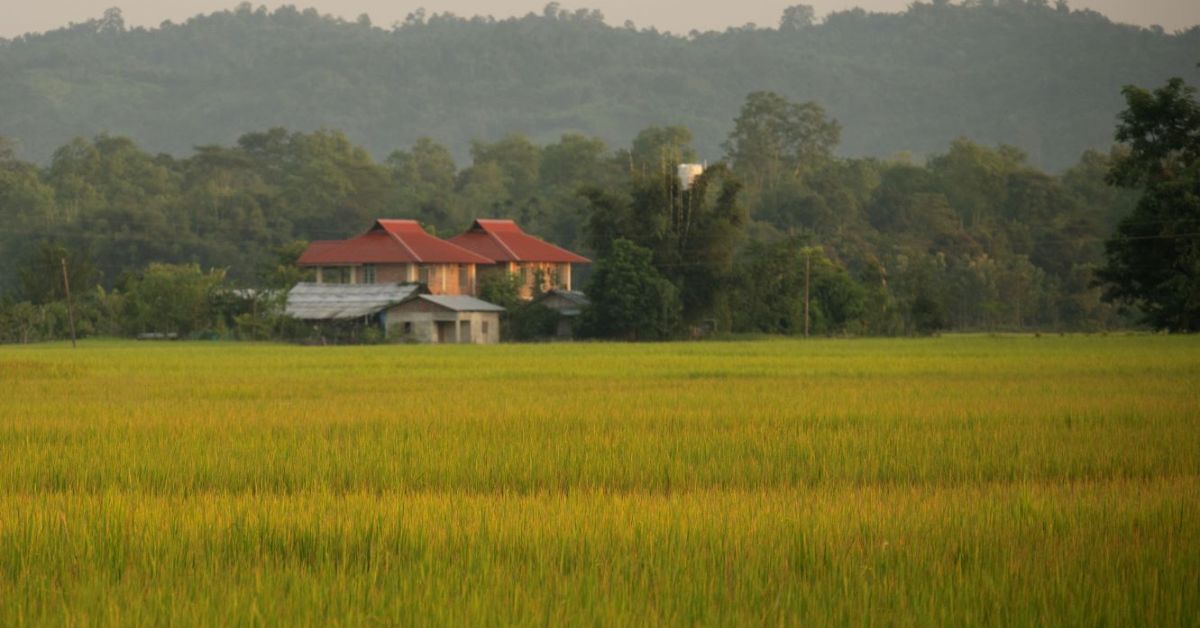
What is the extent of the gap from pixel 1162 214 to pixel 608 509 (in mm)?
41855

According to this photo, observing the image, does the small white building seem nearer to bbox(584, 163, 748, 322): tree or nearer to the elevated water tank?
bbox(584, 163, 748, 322): tree

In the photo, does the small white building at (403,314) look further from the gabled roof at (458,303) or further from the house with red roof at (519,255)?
the house with red roof at (519,255)

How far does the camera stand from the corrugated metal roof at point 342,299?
62.2 metres

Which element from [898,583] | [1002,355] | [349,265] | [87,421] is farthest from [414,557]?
[349,265]

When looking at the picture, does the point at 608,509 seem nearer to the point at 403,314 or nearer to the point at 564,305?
the point at 403,314

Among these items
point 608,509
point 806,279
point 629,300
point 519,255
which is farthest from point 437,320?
point 608,509

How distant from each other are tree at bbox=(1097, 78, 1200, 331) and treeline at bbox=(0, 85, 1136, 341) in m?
17.4

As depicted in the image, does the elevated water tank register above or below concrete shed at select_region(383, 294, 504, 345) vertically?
above

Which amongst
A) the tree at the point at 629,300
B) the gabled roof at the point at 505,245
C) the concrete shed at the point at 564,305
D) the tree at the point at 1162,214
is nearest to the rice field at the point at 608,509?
the tree at the point at 1162,214

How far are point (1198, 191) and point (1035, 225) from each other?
47214 millimetres

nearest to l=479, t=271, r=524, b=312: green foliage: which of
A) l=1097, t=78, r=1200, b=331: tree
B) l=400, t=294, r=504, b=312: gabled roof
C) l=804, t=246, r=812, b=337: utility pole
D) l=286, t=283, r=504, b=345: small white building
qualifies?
l=400, t=294, r=504, b=312: gabled roof

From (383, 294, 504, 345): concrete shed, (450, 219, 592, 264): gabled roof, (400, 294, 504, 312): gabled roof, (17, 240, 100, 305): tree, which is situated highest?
(450, 219, 592, 264): gabled roof

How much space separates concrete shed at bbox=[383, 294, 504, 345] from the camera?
61.8 metres

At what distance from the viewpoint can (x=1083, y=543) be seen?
750 cm
